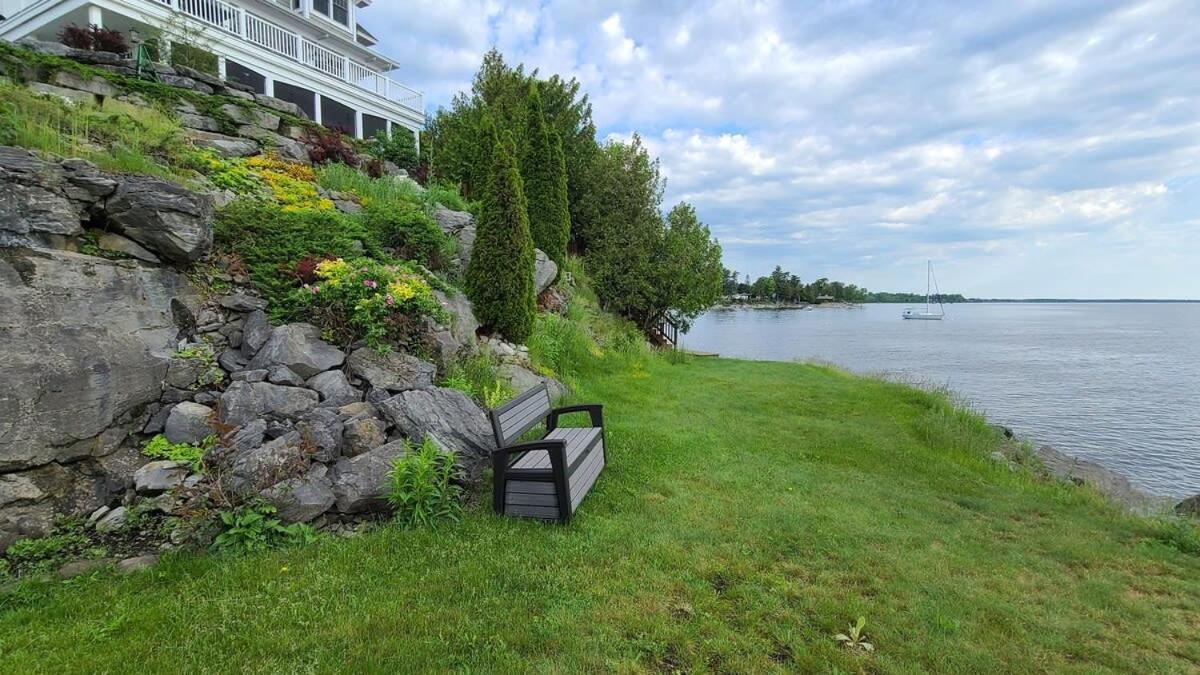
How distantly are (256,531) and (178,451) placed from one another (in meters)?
0.98

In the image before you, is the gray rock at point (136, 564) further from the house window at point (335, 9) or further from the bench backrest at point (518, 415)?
the house window at point (335, 9)

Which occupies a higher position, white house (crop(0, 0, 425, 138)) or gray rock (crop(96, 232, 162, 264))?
white house (crop(0, 0, 425, 138))

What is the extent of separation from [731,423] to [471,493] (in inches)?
184

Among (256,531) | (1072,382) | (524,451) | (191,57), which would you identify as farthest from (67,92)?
(1072,382)

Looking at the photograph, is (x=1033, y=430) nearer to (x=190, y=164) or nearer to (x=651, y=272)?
(x=651, y=272)

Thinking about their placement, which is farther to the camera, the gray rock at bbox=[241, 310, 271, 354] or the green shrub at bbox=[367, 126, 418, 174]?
the green shrub at bbox=[367, 126, 418, 174]

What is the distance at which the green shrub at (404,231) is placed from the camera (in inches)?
273

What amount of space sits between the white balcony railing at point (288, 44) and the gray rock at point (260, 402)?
609 inches

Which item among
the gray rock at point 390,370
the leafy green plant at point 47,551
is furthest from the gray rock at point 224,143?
the leafy green plant at point 47,551

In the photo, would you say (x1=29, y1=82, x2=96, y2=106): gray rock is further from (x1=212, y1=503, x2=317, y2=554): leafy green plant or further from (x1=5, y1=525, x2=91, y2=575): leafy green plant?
(x1=212, y1=503, x2=317, y2=554): leafy green plant

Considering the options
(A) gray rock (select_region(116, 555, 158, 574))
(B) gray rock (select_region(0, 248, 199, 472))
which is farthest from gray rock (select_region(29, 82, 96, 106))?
(A) gray rock (select_region(116, 555, 158, 574))

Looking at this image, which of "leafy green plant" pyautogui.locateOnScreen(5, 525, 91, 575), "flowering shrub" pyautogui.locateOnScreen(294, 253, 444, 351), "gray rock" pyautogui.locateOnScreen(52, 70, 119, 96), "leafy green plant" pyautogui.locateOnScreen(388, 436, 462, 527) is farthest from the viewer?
"gray rock" pyautogui.locateOnScreen(52, 70, 119, 96)

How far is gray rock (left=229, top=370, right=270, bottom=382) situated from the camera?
428cm

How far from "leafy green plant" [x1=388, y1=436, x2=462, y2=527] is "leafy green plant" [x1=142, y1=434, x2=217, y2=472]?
1317 mm
